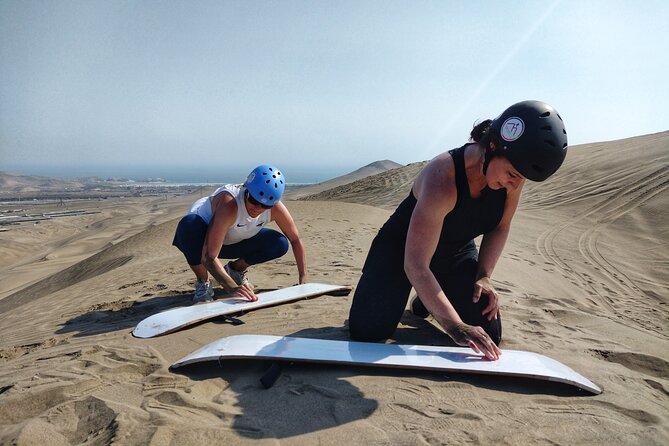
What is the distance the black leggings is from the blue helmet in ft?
3.15

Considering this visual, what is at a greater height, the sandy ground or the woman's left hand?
the woman's left hand

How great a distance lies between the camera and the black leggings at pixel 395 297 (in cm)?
284

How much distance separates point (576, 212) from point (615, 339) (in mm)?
7322

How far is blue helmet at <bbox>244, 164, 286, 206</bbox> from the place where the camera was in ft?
11.1

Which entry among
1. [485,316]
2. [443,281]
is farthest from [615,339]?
[443,281]

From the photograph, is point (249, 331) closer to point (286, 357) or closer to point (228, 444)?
point (286, 357)

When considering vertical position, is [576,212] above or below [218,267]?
above

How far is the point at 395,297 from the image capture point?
2896 millimetres

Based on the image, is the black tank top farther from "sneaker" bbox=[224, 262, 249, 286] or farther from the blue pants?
"sneaker" bbox=[224, 262, 249, 286]

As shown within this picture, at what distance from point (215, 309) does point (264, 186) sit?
1068mm

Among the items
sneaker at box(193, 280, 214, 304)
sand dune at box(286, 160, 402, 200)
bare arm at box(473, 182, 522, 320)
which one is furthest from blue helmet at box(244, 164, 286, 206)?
sand dune at box(286, 160, 402, 200)

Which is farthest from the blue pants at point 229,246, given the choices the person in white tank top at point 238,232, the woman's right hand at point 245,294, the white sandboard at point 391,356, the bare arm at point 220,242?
the white sandboard at point 391,356

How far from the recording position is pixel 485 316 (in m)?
2.80

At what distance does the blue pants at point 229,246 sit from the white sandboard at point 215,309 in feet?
1.65
